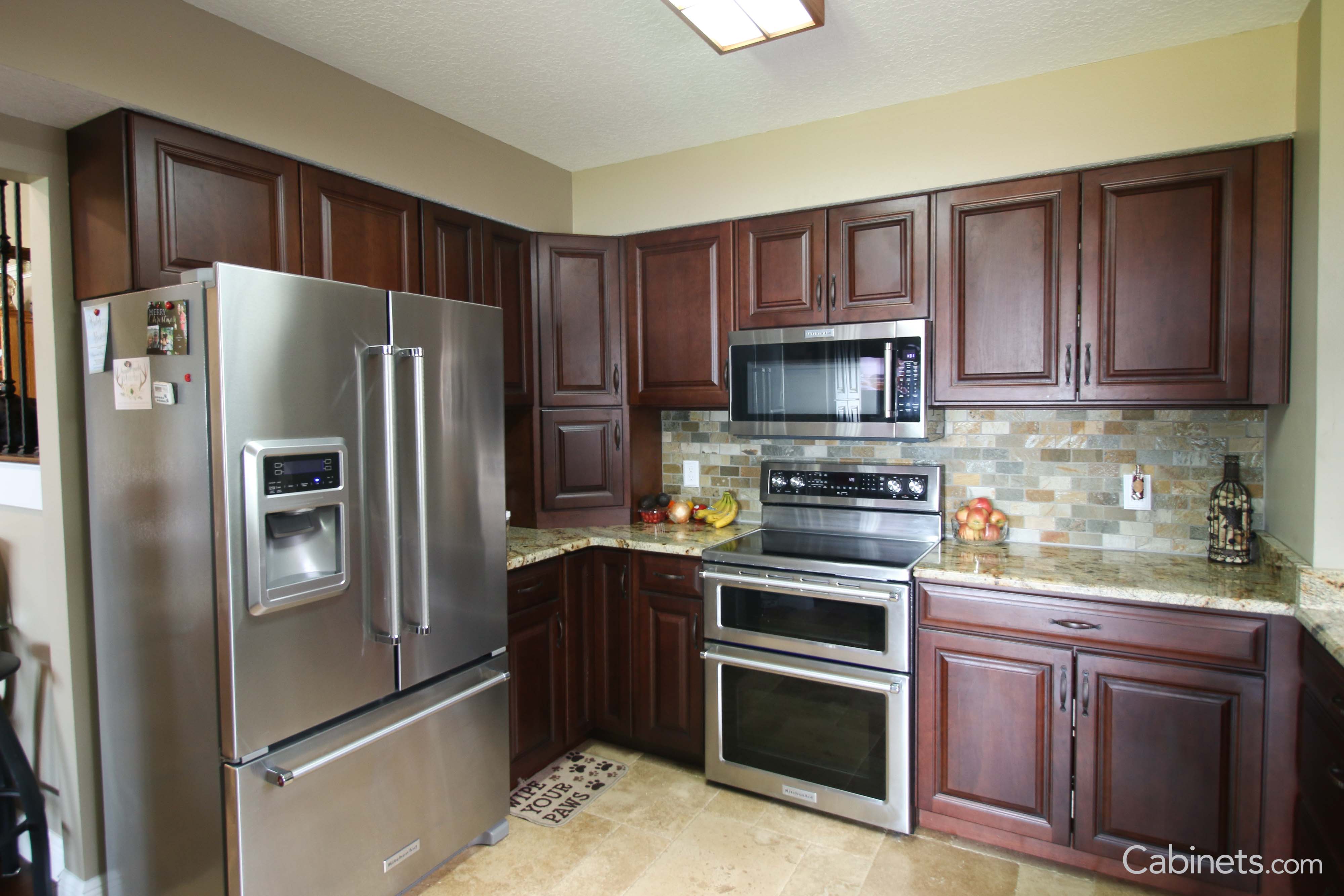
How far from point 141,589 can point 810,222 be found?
7.97ft

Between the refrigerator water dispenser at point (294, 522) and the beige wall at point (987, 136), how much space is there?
192 cm

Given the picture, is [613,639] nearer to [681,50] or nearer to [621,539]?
[621,539]

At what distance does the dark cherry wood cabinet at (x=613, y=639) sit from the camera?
291cm

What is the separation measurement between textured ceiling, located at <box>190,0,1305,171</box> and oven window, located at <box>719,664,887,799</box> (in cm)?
204

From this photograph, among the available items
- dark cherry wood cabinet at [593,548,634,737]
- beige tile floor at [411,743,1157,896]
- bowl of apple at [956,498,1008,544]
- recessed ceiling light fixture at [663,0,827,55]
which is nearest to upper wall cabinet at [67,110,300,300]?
recessed ceiling light fixture at [663,0,827,55]

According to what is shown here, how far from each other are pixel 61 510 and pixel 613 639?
6.00 ft

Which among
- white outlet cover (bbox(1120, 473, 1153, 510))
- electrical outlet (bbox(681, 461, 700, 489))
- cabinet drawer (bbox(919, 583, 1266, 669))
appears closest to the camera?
cabinet drawer (bbox(919, 583, 1266, 669))

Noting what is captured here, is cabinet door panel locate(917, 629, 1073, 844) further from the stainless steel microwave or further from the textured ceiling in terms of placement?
the textured ceiling

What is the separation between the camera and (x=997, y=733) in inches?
88.4

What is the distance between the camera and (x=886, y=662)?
2338mm

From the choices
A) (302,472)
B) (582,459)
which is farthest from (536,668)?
(302,472)

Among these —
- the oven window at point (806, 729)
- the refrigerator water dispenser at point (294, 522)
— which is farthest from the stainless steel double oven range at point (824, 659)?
the refrigerator water dispenser at point (294, 522)

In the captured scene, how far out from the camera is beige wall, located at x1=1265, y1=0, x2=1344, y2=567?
187 cm

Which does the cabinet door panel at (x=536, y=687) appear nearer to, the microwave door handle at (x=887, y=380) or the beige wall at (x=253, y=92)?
the microwave door handle at (x=887, y=380)
